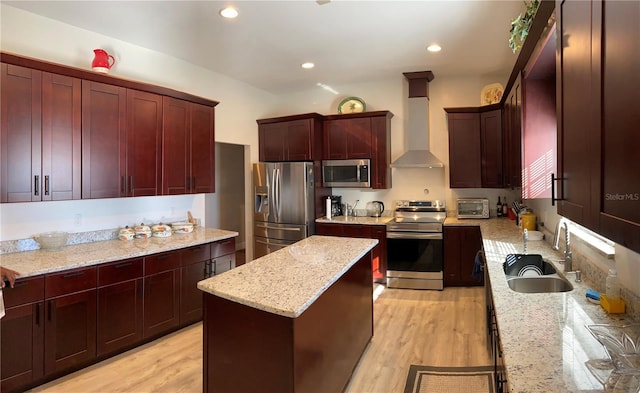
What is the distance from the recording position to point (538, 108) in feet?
9.03

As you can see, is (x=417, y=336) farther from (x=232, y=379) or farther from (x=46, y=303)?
(x=46, y=303)

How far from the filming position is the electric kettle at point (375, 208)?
18.5 ft

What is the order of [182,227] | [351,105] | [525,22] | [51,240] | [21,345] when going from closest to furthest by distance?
[525,22], [21,345], [51,240], [182,227], [351,105]

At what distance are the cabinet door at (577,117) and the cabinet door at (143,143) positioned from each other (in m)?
3.42

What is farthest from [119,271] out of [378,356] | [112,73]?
[378,356]

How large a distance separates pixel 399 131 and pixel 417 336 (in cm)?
317

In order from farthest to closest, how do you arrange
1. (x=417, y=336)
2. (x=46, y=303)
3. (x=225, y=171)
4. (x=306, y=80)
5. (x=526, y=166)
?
(x=225, y=171), (x=306, y=80), (x=417, y=336), (x=526, y=166), (x=46, y=303)

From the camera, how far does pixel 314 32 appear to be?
3.62 metres

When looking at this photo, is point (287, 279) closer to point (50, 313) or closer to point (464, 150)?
point (50, 313)

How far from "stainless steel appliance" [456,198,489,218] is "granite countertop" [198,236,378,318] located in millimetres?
2666

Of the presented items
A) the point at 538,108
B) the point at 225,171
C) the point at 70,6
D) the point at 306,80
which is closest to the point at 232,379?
the point at 538,108

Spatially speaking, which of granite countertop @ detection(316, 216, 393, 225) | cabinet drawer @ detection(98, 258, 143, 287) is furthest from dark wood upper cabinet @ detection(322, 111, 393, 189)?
cabinet drawer @ detection(98, 258, 143, 287)

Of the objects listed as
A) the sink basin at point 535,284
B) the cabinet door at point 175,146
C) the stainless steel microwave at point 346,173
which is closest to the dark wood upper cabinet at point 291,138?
the stainless steel microwave at point 346,173

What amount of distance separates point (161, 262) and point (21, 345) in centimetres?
111
